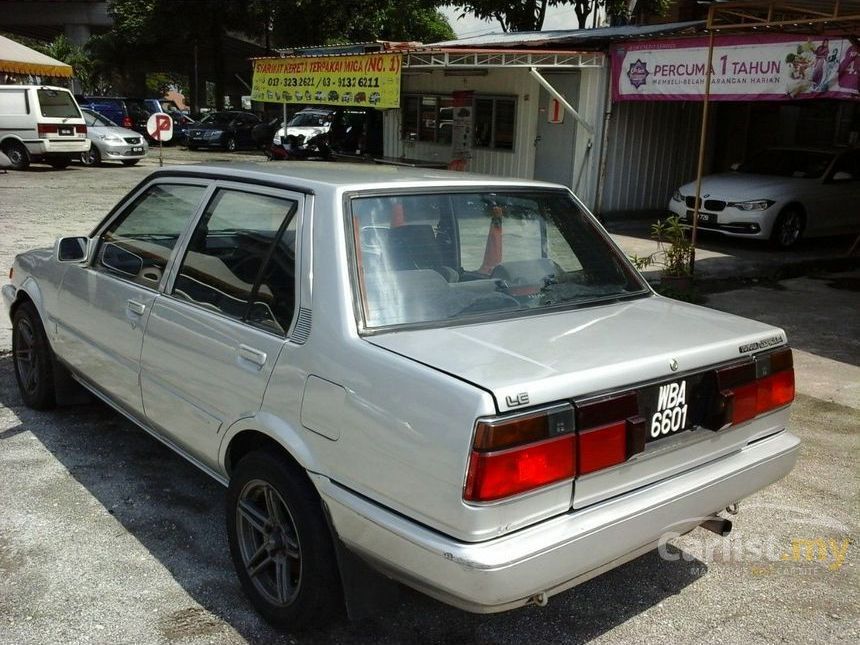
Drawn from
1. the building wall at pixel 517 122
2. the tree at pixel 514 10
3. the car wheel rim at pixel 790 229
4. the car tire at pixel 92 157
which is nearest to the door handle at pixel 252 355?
the car wheel rim at pixel 790 229

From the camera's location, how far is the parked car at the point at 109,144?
2291 centimetres

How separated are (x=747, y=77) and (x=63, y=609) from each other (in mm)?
11750

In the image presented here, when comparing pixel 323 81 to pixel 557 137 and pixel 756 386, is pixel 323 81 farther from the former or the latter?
pixel 756 386

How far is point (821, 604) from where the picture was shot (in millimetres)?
3365

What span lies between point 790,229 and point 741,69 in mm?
2512

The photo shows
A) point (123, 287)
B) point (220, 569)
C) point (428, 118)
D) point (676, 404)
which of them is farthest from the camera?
point (428, 118)

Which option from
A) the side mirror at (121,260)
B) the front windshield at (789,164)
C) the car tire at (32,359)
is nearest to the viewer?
the side mirror at (121,260)

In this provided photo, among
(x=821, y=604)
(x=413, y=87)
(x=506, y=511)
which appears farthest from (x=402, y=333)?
(x=413, y=87)

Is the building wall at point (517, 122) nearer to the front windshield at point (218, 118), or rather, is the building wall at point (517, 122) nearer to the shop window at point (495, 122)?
the shop window at point (495, 122)

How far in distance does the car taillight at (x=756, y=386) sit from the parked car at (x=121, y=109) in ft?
97.9

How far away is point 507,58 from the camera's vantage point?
49.8 feet

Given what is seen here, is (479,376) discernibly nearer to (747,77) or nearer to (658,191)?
(747,77)

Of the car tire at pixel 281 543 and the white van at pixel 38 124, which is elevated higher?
the white van at pixel 38 124

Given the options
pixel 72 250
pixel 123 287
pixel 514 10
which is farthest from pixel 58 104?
pixel 123 287
